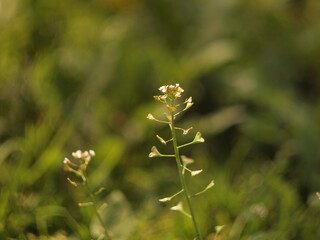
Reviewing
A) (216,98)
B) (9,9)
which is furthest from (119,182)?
(9,9)

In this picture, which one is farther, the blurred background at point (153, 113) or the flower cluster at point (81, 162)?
the blurred background at point (153, 113)

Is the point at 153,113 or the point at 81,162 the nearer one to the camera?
the point at 81,162

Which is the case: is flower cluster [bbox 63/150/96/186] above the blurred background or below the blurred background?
above

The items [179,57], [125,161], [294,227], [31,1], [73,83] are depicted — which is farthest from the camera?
[179,57]

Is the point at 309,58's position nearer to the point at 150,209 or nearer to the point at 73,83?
the point at 73,83

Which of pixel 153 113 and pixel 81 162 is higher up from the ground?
pixel 81 162

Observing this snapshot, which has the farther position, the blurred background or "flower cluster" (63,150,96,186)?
the blurred background

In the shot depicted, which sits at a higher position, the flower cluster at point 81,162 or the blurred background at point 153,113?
the flower cluster at point 81,162

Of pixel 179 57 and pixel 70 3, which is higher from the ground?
pixel 70 3
